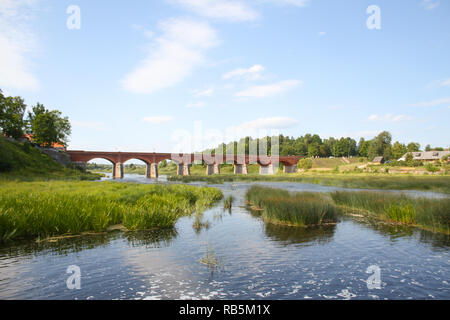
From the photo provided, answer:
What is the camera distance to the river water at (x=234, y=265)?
24.9 feet

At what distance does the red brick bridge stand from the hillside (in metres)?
13.2

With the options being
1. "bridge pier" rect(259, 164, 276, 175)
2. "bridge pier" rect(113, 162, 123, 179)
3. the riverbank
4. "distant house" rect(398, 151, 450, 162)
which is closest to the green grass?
the riverbank

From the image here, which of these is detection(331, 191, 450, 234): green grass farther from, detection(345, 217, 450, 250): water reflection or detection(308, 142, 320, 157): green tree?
A: detection(308, 142, 320, 157): green tree

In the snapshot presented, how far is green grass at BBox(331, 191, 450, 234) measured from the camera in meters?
14.3

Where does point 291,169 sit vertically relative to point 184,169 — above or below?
below

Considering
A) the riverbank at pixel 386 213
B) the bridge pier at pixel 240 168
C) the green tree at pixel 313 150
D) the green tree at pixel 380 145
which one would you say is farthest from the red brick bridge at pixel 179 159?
the riverbank at pixel 386 213

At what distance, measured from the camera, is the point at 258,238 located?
43.2ft

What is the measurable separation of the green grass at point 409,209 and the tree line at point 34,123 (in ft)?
228

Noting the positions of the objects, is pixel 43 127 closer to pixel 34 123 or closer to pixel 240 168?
pixel 34 123

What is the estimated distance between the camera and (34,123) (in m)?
73.9

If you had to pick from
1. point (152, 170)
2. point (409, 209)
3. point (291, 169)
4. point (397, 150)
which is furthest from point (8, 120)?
point (397, 150)

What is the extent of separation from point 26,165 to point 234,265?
53275 mm

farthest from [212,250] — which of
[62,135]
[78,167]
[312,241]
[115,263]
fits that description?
[62,135]
